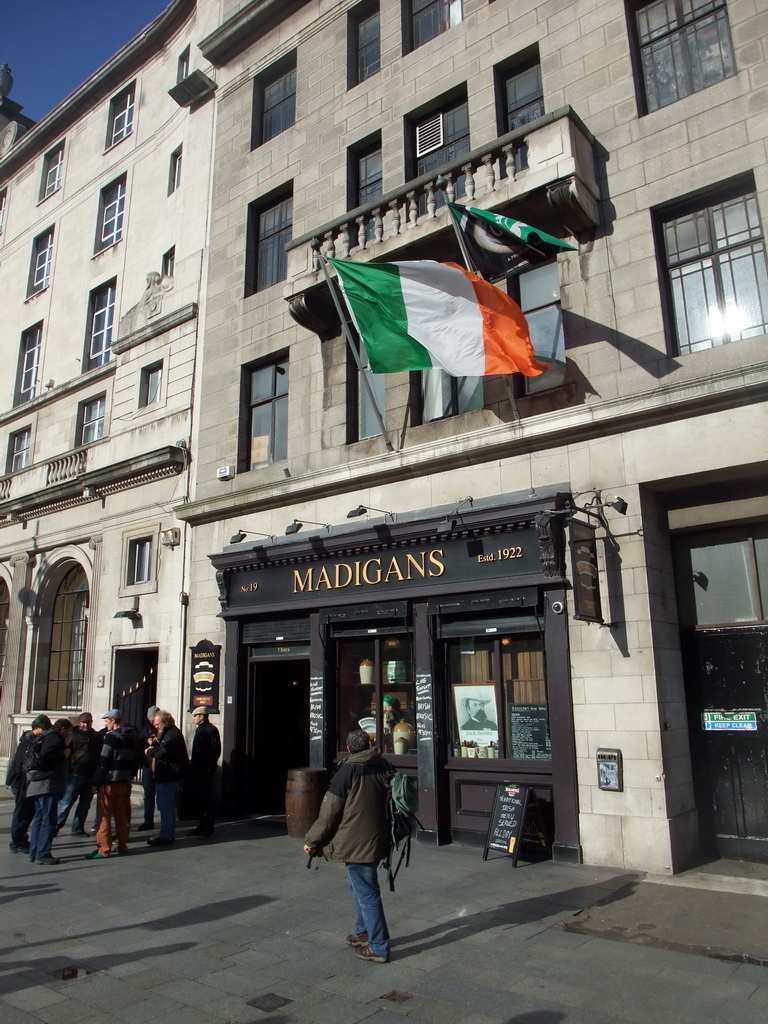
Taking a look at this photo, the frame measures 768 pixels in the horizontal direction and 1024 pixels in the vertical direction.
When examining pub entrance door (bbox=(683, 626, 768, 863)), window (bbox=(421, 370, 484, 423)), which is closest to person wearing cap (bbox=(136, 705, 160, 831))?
window (bbox=(421, 370, 484, 423))

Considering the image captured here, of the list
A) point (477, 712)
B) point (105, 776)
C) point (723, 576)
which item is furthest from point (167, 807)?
point (723, 576)

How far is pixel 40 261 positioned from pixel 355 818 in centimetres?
2479

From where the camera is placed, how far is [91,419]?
21.3 m

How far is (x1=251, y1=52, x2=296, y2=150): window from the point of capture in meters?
17.2

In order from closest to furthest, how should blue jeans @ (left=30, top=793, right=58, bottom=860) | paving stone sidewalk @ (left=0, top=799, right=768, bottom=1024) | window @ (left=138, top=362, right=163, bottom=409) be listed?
paving stone sidewalk @ (left=0, top=799, right=768, bottom=1024) → blue jeans @ (left=30, top=793, right=58, bottom=860) → window @ (left=138, top=362, right=163, bottom=409)

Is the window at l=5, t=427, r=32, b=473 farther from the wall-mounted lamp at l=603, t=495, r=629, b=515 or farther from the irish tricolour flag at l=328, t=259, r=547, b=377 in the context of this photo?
the wall-mounted lamp at l=603, t=495, r=629, b=515

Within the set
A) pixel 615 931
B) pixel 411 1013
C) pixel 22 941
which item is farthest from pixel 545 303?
pixel 22 941

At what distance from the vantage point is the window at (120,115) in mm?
23234

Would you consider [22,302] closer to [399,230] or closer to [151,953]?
[399,230]

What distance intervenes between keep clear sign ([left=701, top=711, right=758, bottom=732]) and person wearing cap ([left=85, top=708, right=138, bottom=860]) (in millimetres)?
8036

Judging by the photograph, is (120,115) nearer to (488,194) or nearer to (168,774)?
(488,194)

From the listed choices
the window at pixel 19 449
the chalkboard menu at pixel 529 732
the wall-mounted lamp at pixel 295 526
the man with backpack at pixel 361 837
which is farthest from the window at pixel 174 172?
the man with backpack at pixel 361 837

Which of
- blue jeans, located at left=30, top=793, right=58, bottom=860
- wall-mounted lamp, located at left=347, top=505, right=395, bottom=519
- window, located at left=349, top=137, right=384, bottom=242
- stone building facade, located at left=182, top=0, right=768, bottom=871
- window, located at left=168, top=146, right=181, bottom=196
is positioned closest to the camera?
stone building facade, located at left=182, top=0, right=768, bottom=871

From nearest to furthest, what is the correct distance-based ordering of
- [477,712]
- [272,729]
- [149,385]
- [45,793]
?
1. [45,793]
2. [477,712]
3. [272,729]
4. [149,385]
